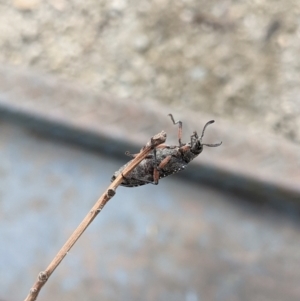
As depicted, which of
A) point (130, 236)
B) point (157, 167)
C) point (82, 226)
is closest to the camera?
point (82, 226)

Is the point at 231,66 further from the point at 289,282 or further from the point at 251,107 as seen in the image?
the point at 289,282

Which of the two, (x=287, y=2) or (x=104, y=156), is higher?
(x=287, y=2)

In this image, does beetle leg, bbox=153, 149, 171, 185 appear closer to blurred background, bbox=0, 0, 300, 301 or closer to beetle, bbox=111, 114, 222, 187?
beetle, bbox=111, 114, 222, 187

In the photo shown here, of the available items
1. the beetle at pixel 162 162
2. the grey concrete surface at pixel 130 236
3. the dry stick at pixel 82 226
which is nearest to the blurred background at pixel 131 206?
the grey concrete surface at pixel 130 236

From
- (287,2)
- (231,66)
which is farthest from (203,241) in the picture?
(287,2)

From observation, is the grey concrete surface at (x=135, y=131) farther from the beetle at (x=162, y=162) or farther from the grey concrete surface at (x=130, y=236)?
the beetle at (x=162, y=162)

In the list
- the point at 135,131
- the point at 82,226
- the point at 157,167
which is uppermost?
the point at 135,131

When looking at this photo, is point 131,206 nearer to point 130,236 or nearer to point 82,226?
point 130,236

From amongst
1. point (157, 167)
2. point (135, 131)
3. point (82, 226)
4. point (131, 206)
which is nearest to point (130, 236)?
point (131, 206)
